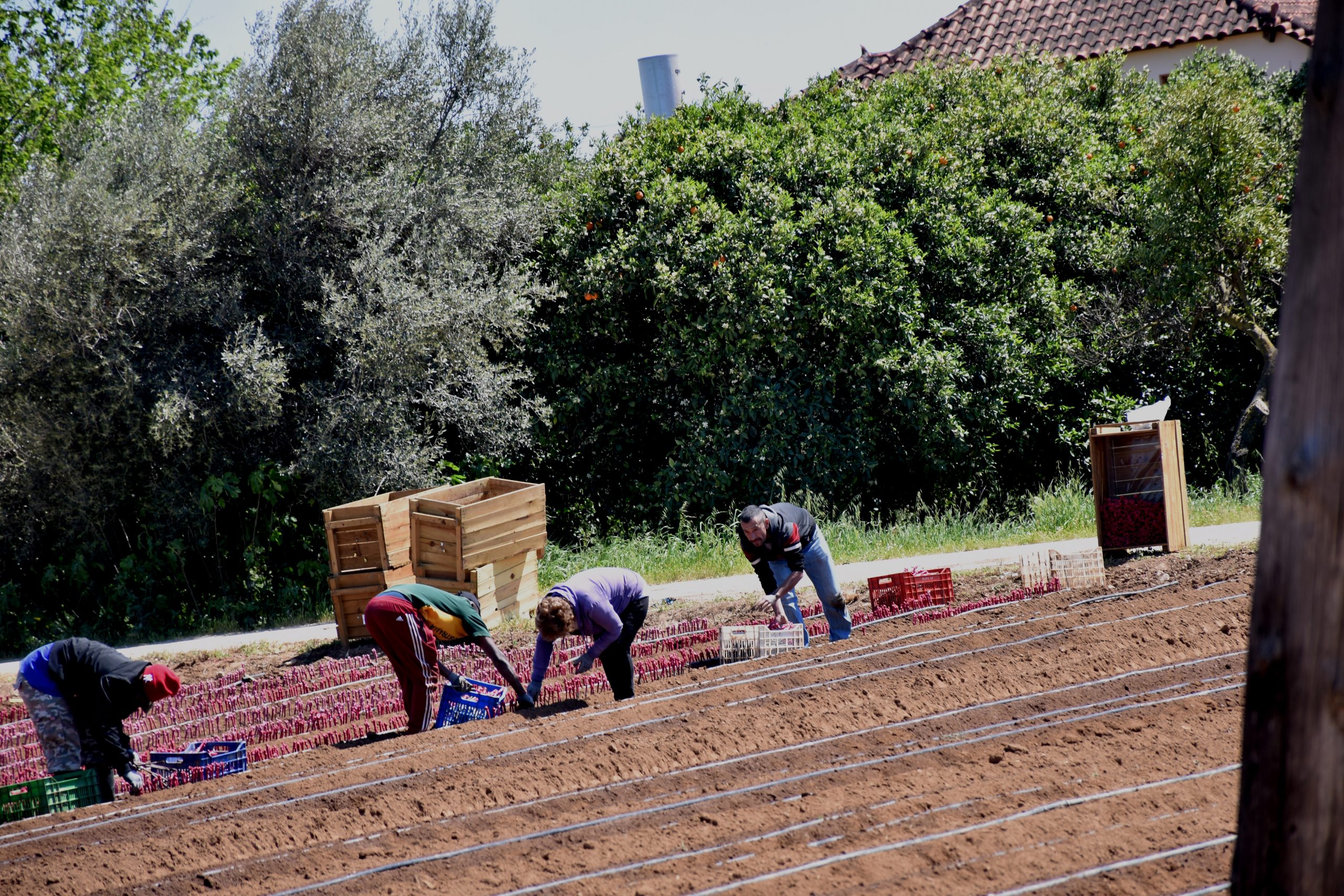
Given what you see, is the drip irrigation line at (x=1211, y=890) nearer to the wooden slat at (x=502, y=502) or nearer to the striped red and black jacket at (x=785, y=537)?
the striped red and black jacket at (x=785, y=537)

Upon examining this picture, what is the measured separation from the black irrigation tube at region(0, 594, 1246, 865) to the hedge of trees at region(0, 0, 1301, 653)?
5.68 meters

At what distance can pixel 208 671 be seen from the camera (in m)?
10.2

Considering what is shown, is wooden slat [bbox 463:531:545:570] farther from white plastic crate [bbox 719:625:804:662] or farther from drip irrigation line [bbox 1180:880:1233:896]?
drip irrigation line [bbox 1180:880:1233:896]

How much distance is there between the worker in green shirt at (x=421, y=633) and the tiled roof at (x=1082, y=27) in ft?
51.0

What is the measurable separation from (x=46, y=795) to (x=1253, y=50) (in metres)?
21.8

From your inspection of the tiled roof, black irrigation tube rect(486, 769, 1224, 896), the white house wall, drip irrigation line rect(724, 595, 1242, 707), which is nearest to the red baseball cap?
black irrigation tube rect(486, 769, 1224, 896)

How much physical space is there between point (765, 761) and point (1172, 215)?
980cm

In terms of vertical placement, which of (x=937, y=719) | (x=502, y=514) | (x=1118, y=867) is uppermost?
(x=502, y=514)

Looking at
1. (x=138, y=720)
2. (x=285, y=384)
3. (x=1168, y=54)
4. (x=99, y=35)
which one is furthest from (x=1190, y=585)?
(x=99, y=35)

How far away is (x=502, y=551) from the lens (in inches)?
414

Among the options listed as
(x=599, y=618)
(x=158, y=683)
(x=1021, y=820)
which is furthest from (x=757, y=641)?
(x=158, y=683)

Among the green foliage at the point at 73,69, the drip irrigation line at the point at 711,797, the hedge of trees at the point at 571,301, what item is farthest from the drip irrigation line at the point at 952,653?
the green foliage at the point at 73,69

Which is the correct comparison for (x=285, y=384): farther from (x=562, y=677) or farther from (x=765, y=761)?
(x=765, y=761)

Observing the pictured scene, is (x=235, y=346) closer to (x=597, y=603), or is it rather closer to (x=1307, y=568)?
(x=597, y=603)
